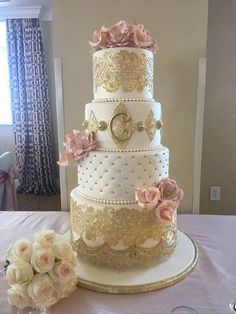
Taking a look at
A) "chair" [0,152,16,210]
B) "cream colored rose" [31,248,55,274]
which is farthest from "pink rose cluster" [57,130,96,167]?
"chair" [0,152,16,210]

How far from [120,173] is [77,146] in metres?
0.20

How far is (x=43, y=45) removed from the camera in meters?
3.58

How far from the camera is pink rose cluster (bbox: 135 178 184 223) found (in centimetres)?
96

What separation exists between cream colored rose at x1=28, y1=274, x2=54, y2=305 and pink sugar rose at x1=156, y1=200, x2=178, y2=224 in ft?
1.37

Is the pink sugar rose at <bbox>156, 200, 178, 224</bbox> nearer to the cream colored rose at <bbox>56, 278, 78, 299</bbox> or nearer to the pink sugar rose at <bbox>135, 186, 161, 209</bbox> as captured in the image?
the pink sugar rose at <bbox>135, 186, 161, 209</bbox>

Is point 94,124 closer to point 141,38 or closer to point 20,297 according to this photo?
point 141,38

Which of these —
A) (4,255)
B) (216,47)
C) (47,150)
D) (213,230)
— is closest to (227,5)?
(216,47)

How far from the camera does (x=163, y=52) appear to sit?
5.37 feet

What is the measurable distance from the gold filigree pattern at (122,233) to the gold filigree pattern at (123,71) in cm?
46

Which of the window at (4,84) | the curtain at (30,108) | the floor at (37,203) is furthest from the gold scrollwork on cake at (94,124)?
the window at (4,84)

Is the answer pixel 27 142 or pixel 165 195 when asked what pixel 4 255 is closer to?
pixel 165 195

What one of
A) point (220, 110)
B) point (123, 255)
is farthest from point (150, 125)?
point (220, 110)

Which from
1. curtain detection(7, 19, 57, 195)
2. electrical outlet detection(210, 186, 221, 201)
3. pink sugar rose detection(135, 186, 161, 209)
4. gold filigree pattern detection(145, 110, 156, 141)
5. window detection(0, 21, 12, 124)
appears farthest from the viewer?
window detection(0, 21, 12, 124)

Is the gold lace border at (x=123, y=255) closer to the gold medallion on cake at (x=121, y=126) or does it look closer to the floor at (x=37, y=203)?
the gold medallion on cake at (x=121, y=126)
